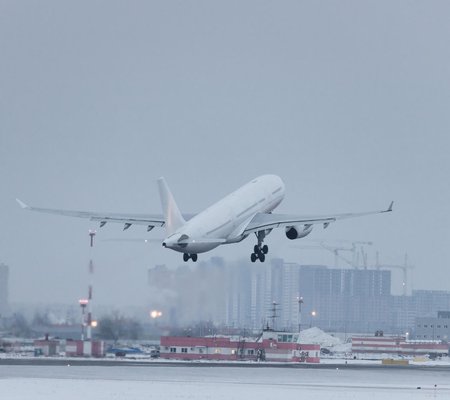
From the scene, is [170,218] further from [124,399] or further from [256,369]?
[124,399]

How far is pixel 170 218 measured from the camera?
133125 millimetres

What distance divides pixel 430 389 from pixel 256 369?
33186 millimetres

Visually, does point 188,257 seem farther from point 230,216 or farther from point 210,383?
point 210,383

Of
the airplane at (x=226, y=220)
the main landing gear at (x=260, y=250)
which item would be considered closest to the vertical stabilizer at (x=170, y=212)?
the airplane at (x=226, y=220)

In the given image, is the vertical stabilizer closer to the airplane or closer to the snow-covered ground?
the airplane

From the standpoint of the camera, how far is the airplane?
129625mm

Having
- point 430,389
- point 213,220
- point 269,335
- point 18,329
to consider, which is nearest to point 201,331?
point 269,335

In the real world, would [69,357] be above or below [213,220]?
below

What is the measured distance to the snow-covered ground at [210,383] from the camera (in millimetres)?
102562

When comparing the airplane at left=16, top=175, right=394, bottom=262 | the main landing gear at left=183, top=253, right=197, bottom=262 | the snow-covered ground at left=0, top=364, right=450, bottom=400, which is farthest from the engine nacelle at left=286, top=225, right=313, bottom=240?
the snow-covered ground at left=0, top=364, right=450, bottom=400

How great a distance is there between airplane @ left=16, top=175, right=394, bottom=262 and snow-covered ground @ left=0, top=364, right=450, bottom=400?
11489 mm

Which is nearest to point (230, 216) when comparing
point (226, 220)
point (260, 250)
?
point (226, 220)

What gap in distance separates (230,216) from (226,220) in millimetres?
1347

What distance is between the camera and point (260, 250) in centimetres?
14325
